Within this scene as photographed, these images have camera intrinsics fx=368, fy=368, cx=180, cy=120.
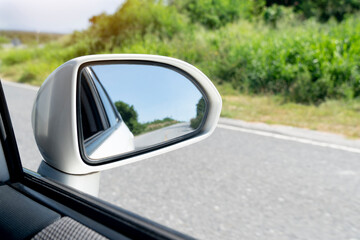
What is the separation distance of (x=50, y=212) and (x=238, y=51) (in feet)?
30.9

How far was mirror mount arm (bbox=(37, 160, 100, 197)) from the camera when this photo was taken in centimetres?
120

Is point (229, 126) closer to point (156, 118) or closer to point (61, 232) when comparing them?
point (156, 118)

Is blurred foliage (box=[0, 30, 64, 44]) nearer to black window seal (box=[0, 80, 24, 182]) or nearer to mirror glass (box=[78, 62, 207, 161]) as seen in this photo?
mirror glass (box=[78, 62, 207, 161])

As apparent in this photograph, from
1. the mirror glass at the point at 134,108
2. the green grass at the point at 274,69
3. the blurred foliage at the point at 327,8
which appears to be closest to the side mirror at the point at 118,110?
the mirror glass at the point at 134,108

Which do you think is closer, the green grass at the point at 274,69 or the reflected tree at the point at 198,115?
the reflected tree at the point at 198,115

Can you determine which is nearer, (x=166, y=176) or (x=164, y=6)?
(x=166, y=176)

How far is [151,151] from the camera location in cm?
141

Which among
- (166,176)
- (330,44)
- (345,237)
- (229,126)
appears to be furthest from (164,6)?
(345,237)

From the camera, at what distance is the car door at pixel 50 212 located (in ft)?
2.72

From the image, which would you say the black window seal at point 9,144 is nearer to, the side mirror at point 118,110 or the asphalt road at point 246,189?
the side mirror at point 118,110

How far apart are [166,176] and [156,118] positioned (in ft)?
7.95

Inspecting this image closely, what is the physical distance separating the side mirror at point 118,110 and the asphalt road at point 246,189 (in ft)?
4.24

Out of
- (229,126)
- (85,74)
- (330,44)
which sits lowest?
(229,126)

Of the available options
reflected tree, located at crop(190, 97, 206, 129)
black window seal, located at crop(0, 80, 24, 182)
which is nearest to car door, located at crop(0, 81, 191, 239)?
black window seal, located at crop(0, 80, 24, 182)
